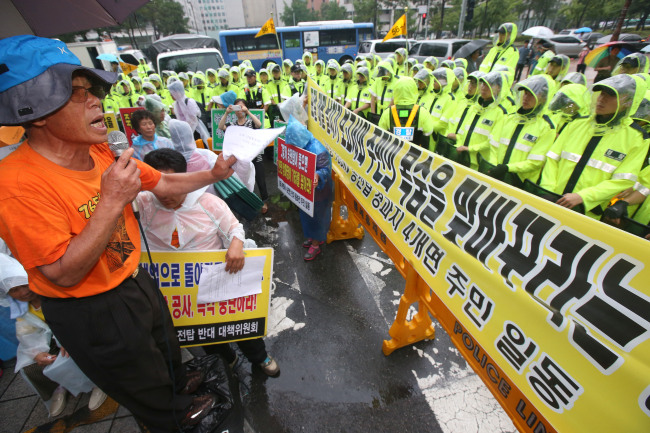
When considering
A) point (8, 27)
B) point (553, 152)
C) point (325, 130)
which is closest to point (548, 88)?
point (553, 152)

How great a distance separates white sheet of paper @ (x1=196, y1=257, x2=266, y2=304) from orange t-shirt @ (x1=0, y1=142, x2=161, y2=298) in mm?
696

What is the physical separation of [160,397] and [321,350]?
59.6 inches

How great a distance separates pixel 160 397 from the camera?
1.68 meters

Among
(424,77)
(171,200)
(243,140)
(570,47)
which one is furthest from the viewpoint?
(570,47)

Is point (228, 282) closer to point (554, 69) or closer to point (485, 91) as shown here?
point (485, 91)

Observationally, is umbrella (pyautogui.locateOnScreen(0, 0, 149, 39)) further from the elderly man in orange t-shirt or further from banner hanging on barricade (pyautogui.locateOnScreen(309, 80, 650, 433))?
banner hanging on barricade (pyautogui.locateOnScreen(309, 80, 650, 433))

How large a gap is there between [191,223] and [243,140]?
772 mm

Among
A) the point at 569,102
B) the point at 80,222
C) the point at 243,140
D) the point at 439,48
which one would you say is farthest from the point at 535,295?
the point at 439,48

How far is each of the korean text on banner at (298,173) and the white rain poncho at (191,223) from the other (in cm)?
128

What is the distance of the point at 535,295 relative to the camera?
1282 mm

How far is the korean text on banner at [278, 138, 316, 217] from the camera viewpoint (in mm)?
3318

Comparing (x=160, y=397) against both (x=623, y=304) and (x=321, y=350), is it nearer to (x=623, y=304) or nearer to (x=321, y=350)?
(x=321, y=350)

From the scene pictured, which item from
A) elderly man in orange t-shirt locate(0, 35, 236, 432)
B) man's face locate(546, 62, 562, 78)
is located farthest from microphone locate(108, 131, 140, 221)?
man's face locate(546, 62, 562, 78)

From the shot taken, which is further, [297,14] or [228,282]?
[297,14]
